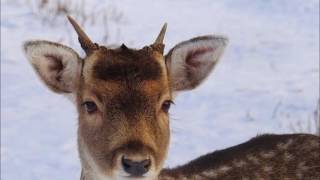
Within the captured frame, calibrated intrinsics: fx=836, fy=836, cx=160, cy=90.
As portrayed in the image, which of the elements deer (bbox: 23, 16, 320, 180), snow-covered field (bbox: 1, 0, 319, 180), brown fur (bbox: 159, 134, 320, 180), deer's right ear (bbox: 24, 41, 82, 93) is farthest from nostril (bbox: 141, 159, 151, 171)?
snow-covered field (bbox: 1, 0, 319, 180)

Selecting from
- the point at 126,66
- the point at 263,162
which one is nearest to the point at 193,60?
the point at 126,66

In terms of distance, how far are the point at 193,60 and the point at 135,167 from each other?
1.36 metres

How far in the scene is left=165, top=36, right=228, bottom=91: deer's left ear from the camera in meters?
5.68

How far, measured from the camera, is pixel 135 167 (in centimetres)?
467

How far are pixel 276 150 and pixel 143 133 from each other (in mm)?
1834

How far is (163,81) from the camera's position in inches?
210

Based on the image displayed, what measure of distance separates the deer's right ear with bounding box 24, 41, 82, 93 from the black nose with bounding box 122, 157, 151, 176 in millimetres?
1034

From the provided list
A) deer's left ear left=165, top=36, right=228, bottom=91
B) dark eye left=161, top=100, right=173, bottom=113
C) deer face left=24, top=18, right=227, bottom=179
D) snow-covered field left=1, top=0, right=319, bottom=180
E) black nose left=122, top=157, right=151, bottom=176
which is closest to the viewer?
black nose left=122, top=157, right=151, bottom=176

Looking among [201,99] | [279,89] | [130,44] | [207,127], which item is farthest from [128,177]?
[130,44]

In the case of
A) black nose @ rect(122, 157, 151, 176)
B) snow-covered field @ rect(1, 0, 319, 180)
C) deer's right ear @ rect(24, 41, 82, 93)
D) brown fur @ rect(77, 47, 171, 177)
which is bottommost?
black nose @ rect(122, 157, 151, 176)

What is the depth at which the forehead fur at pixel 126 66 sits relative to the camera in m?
5.13

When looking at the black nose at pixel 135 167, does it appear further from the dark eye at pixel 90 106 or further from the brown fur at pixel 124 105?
the dark eye at pixel 90 106

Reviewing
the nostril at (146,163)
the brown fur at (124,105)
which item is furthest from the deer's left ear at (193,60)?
the nostril at (146,163)

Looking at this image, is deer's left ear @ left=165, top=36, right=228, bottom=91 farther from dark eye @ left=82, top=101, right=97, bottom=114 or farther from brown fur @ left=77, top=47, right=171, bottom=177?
dark eye @ left=82, top=101, right=97, bottom=114
